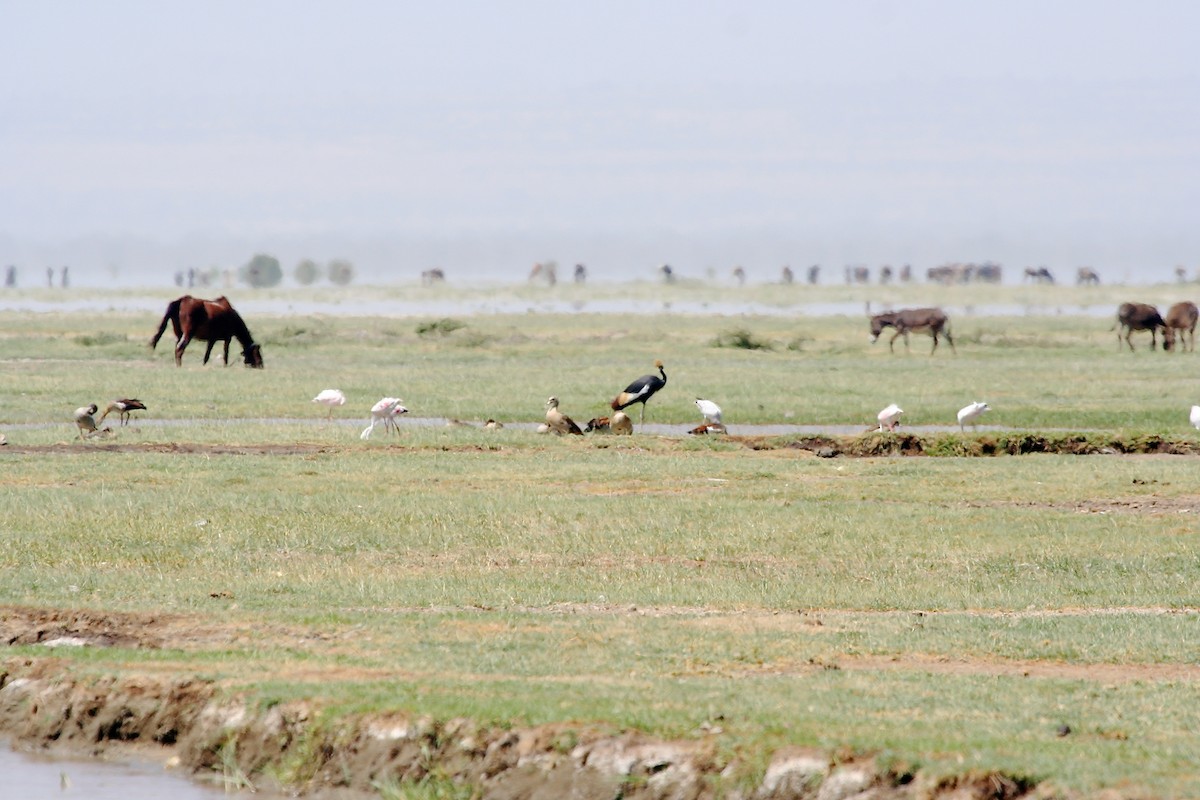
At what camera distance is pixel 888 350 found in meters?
54.8

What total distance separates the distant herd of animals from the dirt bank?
13.2 meters

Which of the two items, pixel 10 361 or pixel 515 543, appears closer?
pixel 515 543

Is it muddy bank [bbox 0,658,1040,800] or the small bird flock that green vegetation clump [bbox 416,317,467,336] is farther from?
muddy bank [bbox 0,658,1040,800]

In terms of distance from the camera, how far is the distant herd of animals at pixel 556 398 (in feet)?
81.8

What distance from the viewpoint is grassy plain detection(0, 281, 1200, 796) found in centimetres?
943

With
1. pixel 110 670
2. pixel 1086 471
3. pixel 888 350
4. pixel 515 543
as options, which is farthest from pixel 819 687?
pixel 888 350

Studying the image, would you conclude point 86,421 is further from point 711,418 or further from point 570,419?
point 711,418

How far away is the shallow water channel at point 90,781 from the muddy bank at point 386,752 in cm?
13

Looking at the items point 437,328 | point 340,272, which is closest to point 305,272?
point 340,272

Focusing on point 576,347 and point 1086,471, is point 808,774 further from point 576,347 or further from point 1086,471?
point 576,347

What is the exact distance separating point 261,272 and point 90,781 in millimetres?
161228

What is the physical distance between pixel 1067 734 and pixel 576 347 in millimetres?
42067

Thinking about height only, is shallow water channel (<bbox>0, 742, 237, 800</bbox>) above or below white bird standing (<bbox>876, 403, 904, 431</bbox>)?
below

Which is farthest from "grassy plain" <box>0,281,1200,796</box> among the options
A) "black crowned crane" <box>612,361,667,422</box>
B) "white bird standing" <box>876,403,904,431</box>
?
"white bird standing" <box>876,403,904,431</box>
